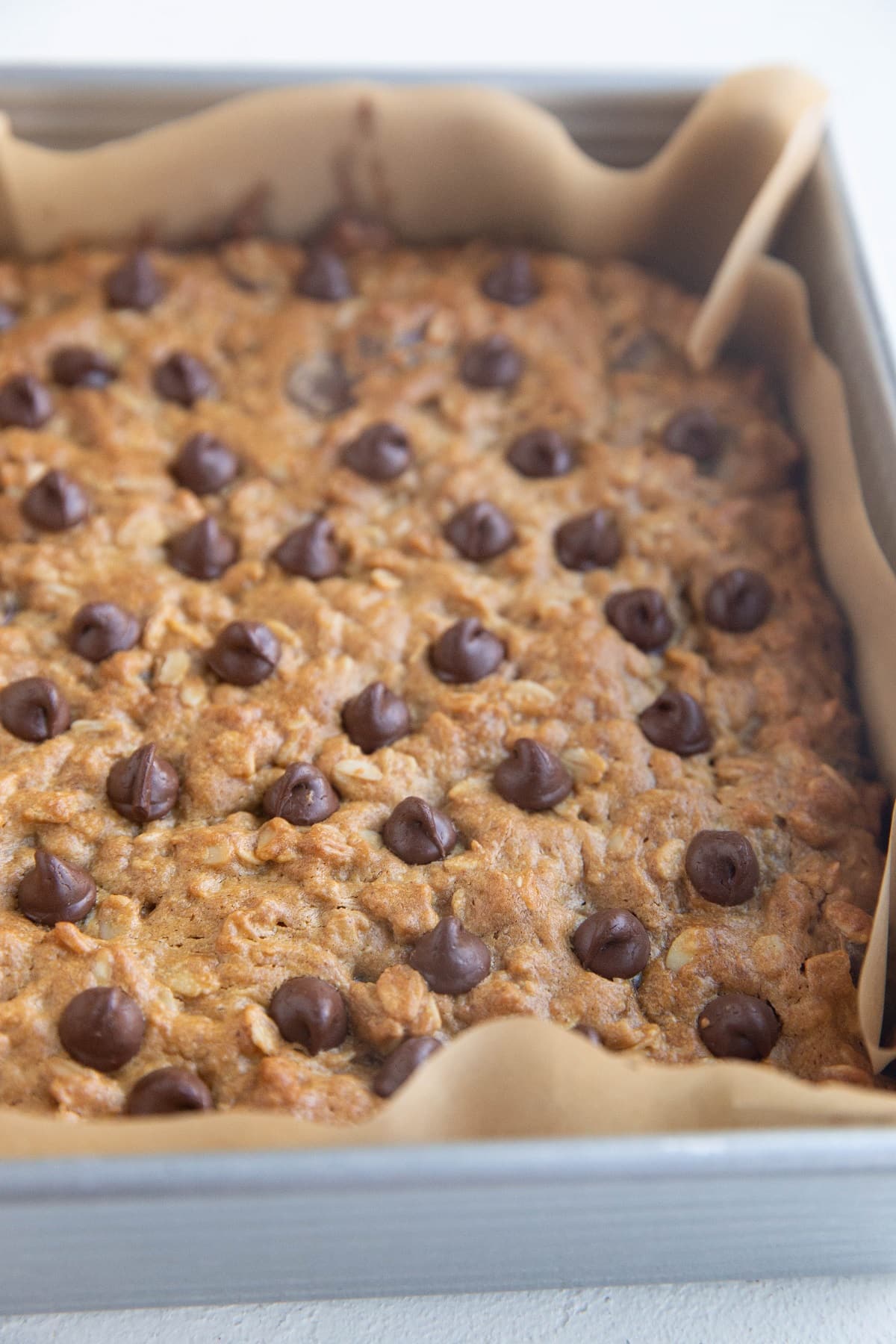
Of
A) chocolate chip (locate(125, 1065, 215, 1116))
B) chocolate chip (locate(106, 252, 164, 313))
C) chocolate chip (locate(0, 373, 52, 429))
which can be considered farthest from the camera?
chocolate chip (locate(106, 252, 164, 313))

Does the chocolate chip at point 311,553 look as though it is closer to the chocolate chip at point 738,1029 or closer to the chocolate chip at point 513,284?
the chocolate chip at point 513,284

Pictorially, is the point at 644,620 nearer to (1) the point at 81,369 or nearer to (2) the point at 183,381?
(2) the point at 183,381

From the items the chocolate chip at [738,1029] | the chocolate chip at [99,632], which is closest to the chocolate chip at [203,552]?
the chocolate chip at [99,632]

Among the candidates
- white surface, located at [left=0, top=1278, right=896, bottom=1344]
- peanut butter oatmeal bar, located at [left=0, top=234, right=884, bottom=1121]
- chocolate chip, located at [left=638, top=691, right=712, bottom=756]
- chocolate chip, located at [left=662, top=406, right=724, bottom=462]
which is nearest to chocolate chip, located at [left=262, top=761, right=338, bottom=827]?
peanut butter oatmeal bar, located at [left=0, top=234, right=884, bottom=1121]

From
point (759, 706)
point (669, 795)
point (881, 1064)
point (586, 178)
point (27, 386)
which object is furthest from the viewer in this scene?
point (586, 178)

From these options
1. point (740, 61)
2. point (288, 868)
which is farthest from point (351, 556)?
point (740, 61)

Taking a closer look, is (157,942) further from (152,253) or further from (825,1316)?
(152,253)

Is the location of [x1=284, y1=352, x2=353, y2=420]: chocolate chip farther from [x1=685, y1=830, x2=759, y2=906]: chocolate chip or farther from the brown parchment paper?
[x1=685, y1=830, x2=759, y2=906]: chocolate chip
